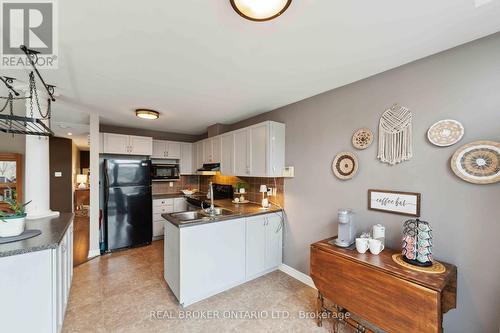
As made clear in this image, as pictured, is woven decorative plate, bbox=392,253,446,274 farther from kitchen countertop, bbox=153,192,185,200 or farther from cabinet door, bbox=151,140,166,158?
cabinet door, bbox=151,140,166,158

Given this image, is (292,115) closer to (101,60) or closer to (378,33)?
(378,33)

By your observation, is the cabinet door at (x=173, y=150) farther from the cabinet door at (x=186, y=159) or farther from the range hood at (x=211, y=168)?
the range hood at (x=211, y=168)

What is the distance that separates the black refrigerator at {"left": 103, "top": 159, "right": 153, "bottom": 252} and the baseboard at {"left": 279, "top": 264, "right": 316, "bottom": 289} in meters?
2.67

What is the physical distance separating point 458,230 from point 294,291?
5.70 ft

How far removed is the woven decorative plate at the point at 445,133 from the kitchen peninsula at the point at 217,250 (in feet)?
6.34

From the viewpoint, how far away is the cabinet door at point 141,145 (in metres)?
4.02

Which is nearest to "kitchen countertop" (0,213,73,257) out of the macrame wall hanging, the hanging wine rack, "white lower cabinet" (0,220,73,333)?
"white lower cabinet" (0,220,73,333)

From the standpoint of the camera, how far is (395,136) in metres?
1.86

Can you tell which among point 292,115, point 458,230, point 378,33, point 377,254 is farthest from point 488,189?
point 292,115

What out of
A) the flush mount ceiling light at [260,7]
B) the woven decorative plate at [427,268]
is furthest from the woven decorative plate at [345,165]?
the flush mount ceiling light at [260,7]

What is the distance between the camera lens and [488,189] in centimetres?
141

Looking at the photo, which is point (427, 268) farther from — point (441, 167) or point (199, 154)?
point (199, 154)

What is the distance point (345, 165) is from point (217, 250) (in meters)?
1.76

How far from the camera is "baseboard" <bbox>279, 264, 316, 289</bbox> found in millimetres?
2586
